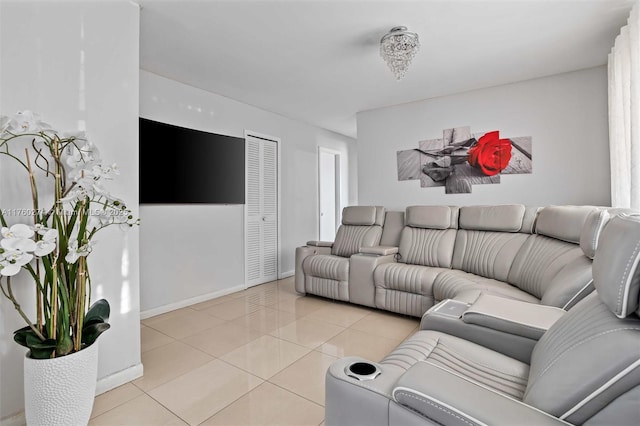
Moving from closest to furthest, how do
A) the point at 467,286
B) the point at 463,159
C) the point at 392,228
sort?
the point at 467,286, the point at 463,159, the point at 392,228

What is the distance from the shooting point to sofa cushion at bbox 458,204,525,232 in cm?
288

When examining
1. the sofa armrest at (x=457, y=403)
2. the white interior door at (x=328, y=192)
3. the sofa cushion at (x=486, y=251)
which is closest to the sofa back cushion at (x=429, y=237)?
the sofa cushion at (x=486, y=251)

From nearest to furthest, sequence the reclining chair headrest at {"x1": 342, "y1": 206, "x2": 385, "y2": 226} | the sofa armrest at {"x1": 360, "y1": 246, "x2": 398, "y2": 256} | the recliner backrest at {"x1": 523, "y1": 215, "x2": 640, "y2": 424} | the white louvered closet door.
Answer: the recliner backrest at {"x1": 523, "y1": 215, "x2": 640, "y2": 424}, the sofa armrest at {"x1": 360, "y1": 246, "x2": 398, "y2": 256}, the reclining chair headrest at {"x1": 342, "y1": 206, "x2": 385, "y2": 226}, the white louvered closet door

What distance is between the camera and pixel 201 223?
349 centimetres

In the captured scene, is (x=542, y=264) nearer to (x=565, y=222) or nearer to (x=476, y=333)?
(x=565, y=222)

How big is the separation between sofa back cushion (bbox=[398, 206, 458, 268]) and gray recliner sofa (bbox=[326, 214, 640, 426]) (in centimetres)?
217

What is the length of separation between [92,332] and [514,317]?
2.10 meters

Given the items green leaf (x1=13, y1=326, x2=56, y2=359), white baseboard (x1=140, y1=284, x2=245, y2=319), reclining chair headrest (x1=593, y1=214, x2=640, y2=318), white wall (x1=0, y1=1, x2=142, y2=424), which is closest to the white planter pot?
green leaf (x1=13, y1=326, x2=56, y2=359)

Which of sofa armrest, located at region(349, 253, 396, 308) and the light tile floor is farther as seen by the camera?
sofa armrest, located at region(349, 253, 396, 308)

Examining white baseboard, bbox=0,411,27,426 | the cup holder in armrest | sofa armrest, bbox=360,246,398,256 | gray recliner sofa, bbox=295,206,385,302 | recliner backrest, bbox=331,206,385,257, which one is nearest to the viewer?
the cup holder in armrest

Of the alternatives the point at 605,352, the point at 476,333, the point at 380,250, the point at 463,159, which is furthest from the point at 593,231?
the point at 463,159

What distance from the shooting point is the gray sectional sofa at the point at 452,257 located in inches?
80.4

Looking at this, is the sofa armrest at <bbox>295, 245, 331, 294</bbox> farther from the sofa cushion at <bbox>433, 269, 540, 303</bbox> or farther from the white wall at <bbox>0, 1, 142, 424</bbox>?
the white wall at <bbox>0, 1, 142, 424</bbox>

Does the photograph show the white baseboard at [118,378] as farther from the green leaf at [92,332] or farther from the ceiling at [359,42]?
the ceiling at [359,42]
